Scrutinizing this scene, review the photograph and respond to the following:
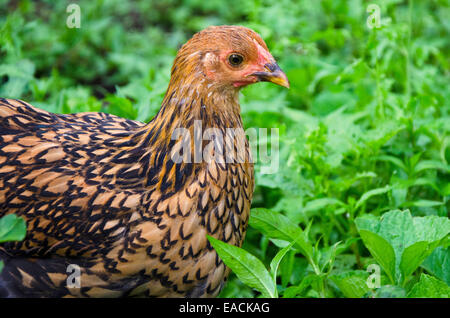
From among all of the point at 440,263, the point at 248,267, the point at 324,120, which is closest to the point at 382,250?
the point at 440,263

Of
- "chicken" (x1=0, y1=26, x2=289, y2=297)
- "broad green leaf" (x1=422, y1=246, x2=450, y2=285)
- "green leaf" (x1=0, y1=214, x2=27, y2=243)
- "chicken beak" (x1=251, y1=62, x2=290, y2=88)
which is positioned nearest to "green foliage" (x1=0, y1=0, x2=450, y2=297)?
"broad green leaf" (x1=422, y1=246, x2=450, y2=285)

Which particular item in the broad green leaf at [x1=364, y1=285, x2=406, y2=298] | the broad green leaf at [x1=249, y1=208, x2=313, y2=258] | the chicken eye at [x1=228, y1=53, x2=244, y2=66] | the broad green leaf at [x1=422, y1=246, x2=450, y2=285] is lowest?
the broad green leaf at [x1=364, y1=285, x2=406, y2=298]

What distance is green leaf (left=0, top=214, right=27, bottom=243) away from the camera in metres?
1.70

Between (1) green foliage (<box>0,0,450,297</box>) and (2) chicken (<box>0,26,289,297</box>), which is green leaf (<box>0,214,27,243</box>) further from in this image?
(1) green foliage (<box>0,0,450,297</box>)

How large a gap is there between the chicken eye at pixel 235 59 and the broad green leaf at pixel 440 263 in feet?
4.03

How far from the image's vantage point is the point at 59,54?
4.52 m

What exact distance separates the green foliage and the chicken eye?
645 millimetres

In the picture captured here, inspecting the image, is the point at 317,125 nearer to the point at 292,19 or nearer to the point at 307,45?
the point at 307,45

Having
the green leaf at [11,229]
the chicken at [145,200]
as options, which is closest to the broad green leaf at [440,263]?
the chicken at [145,200]

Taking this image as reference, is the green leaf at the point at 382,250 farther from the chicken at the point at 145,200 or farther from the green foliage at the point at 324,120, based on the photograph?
the chicken at the point at 145,200

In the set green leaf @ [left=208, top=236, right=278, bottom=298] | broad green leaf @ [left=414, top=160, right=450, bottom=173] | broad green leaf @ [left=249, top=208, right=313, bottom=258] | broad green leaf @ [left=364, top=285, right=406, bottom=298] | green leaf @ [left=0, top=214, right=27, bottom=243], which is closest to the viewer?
green leaf @ [left=0, top=214, right=27, bottom=243]

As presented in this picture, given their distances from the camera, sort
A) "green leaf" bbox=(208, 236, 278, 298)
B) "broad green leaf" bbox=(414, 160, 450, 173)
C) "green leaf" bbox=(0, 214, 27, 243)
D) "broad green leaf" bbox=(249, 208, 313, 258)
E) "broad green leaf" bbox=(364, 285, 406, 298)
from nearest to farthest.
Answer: "green leaf" bbox=(0, 214, 27, 243)
"green leaf" bbox=(208, 236, 278, 298)
"broad green leaf" bbox=(364, 285, 406, 298)
"broad green leaf" bbox=(249, 208, 313, 258)
"broad green leaf" bbox=(414, 160, 450, 173)
